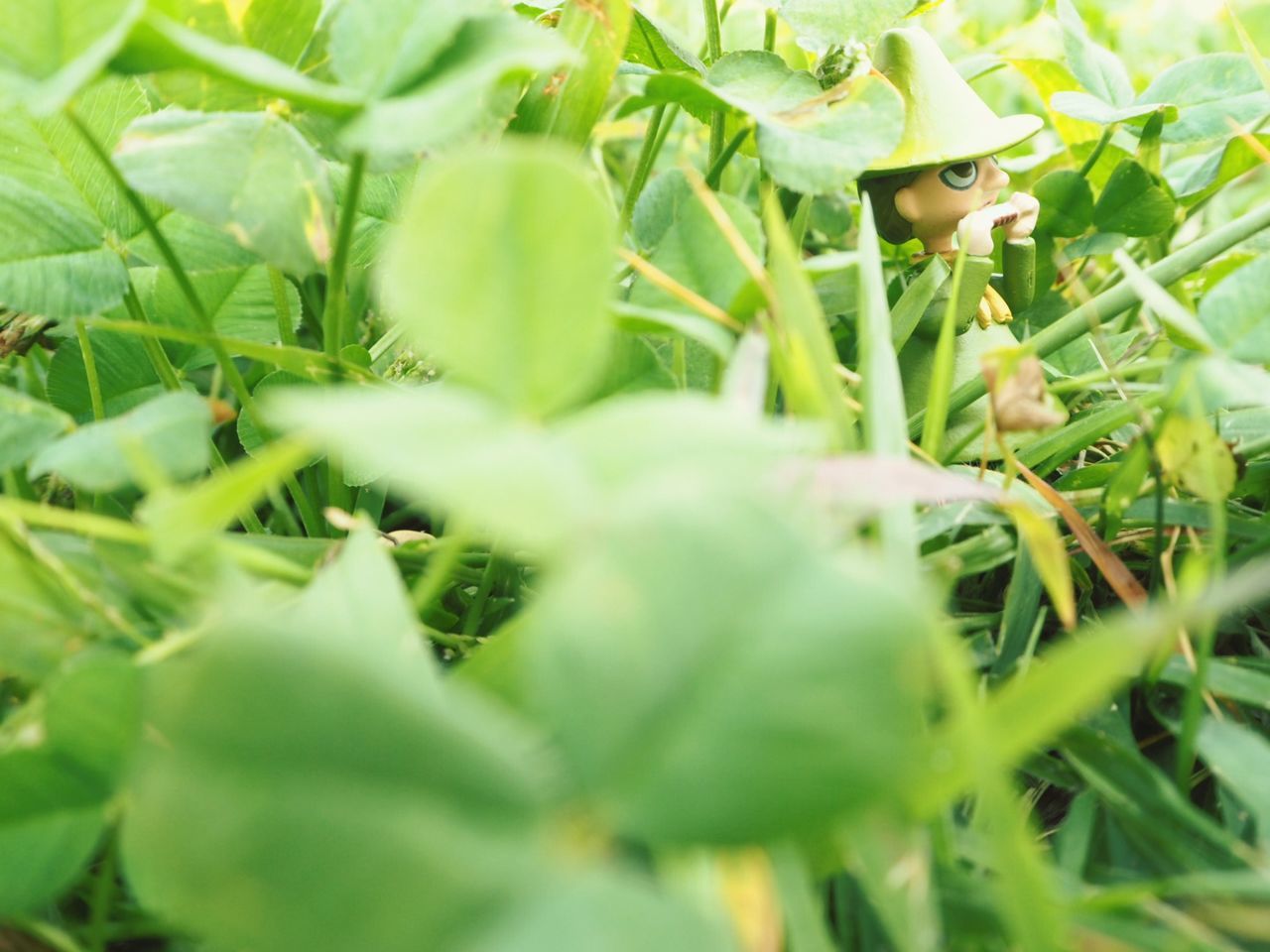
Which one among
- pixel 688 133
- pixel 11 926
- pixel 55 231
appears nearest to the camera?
pixel 11 926

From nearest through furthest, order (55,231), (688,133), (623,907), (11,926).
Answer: (623,907), (11,926), (55,231), (688,133)

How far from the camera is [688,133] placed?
106 centimetres

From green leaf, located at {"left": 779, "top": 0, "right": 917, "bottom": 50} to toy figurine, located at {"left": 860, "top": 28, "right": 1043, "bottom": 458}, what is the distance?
2.8 inches

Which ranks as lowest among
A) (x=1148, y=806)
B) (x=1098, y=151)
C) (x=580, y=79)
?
(x=1148, y=806)

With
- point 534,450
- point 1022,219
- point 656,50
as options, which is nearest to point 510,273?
point 534,450

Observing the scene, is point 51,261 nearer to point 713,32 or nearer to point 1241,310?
point 713,32

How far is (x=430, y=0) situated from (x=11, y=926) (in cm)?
37

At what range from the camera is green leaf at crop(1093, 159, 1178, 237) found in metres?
0.67

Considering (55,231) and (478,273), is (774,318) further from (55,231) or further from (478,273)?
(55,231)

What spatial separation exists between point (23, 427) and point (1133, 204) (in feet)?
2.21

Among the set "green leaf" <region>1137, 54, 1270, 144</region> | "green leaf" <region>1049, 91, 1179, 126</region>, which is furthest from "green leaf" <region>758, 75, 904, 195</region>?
"green leaf" <region>1137, 54, 1270, 144</region>

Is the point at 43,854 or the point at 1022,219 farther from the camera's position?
the point at 1022,219

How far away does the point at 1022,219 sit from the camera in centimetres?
65

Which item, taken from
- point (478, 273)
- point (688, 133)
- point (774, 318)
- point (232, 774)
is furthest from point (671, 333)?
point (688, 133)
